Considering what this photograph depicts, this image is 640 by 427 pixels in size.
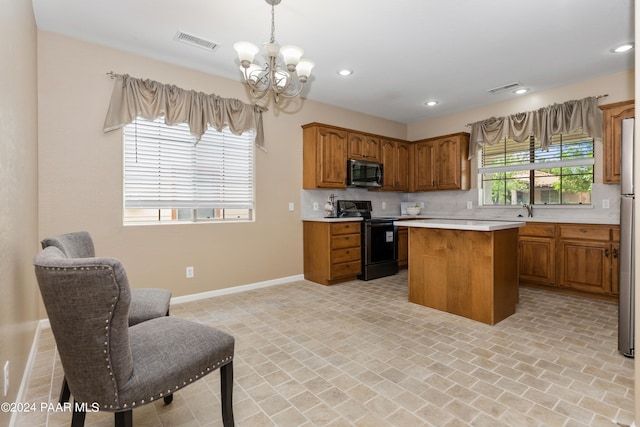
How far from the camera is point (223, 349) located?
147 cm

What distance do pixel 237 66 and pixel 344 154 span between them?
2.04m

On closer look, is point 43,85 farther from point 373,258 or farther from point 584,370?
point 584,370

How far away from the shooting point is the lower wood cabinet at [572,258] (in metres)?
3.71

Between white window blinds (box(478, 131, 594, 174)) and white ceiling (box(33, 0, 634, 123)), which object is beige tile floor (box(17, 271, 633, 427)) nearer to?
white window blinds (box(478, 131, 594, 174))

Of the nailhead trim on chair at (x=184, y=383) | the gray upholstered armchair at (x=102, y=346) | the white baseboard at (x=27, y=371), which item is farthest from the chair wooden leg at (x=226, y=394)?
the white baseboard at (x=27, y=371)

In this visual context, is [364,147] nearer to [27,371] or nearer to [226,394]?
[226,394]

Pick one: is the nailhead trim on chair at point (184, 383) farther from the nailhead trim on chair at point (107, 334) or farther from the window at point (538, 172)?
the window at point (538, 172)

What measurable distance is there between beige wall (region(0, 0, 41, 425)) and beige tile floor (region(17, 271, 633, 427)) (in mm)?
455

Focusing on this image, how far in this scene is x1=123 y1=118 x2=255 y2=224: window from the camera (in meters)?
3.47

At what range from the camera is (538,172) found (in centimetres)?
481

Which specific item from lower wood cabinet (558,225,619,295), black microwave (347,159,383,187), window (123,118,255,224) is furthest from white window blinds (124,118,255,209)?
lower wood cabinet (558,225,619,295)

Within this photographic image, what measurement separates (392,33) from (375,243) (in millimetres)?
2884

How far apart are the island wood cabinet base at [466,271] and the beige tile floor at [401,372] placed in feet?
0.44

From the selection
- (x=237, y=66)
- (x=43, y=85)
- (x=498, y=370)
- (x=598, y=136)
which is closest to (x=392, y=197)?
(x=598, y=136)
